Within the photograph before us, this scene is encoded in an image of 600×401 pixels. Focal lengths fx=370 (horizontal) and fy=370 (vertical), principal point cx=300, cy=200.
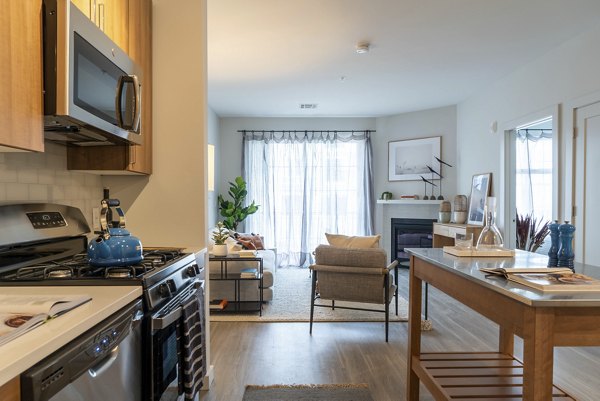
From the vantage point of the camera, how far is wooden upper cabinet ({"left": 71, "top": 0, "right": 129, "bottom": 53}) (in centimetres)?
167

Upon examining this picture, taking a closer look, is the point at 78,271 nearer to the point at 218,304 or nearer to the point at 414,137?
the point at 218,304

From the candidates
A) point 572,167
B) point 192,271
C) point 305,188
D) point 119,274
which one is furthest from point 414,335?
point 305,188

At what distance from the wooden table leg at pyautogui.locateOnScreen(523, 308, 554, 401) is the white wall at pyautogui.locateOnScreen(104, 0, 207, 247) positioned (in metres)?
1.77

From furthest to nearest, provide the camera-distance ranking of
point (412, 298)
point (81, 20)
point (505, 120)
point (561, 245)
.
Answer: point (505, 120) → point (412, 298) → point (561, 245) → point (81, 20)

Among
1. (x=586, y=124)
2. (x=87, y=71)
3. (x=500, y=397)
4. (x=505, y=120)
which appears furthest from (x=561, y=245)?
(x=505, y=120)

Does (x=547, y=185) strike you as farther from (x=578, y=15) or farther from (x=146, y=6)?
(x=146, y=6)

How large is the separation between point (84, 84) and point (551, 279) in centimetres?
186

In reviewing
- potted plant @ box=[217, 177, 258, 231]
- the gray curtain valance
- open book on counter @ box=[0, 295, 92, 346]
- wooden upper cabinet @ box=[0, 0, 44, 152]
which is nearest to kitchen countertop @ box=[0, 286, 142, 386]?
open book on counter @ box=[0, 295, 92, 346]

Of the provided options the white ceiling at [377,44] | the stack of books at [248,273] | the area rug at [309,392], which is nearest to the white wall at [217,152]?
the white ceiling at [377,44]

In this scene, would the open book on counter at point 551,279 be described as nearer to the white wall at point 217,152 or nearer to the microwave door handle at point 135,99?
the microwave door handle at point 135,99

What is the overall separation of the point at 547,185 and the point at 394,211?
7.57ft

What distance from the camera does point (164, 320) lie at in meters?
1.40

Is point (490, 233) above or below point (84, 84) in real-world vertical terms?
below

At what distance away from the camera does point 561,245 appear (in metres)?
1.55
